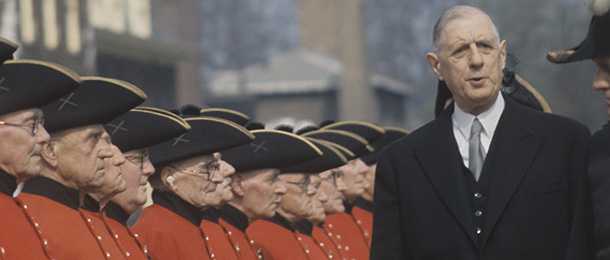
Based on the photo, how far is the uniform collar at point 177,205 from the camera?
6.55 m

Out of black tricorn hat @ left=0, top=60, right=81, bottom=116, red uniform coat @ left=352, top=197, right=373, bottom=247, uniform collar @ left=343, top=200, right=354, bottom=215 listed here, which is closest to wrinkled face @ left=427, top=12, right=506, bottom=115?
black tricorn hat @ left=0, top=60, right=81, bottom=116

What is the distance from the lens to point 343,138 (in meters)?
9.64

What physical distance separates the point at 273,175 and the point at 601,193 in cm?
395

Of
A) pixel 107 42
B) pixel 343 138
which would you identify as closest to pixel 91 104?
pixel 343 138

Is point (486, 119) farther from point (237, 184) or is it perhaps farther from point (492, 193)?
point (237, 184)

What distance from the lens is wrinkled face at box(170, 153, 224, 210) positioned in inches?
259

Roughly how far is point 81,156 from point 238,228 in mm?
2169

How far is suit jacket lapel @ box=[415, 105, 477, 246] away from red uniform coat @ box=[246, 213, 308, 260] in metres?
3.14

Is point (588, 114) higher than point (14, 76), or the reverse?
Result: point (14, 76)

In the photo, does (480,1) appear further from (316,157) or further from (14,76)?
(14,76)

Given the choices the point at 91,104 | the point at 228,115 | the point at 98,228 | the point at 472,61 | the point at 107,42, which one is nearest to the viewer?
the point at 472,61

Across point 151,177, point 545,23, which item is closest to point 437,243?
point 151,177

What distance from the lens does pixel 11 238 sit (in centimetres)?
461

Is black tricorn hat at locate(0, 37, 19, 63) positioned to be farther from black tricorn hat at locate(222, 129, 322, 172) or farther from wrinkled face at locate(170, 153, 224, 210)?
black tricorn hat at locate(222, 129, 322, 172)
